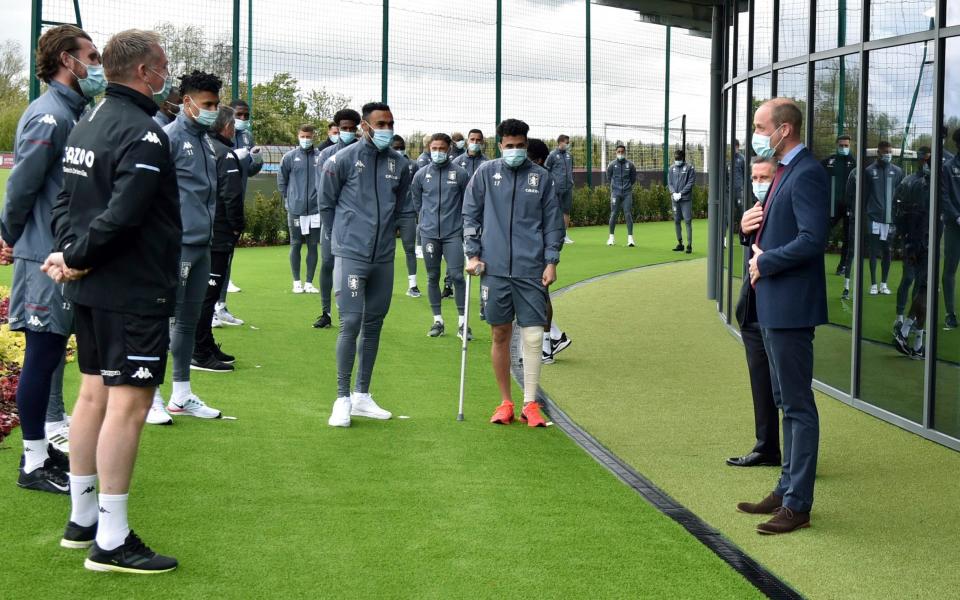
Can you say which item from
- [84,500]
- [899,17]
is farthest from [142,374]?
[899,17]

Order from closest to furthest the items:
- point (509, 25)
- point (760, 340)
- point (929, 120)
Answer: point (760, 340), point (929, 120), point (509, 25)

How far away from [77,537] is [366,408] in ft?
10.1

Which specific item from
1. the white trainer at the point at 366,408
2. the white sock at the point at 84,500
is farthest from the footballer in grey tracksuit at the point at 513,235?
the white sock at the point at 84,500

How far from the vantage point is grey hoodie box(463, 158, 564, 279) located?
738 cm

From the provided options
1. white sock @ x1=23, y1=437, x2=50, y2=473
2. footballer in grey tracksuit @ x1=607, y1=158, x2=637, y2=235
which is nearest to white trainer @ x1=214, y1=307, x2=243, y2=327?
white sock @ x1=23, y1=437, x2=50, y2=473

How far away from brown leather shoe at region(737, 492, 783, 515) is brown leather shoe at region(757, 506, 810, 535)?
0.77 feet

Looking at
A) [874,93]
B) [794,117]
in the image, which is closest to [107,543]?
[794,117]

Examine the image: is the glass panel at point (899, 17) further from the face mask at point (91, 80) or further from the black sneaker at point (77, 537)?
the black sneaker at point (77, 537)

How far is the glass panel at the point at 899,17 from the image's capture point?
7188 mm

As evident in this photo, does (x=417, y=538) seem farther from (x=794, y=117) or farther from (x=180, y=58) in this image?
(x=180, y=58)

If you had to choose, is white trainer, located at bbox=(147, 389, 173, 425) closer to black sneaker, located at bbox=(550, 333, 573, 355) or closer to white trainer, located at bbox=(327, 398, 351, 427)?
white trainer, located at bbox=(327, 398, 351, 427)

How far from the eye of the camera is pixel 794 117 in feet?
17.5

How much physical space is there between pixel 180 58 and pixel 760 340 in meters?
16.5

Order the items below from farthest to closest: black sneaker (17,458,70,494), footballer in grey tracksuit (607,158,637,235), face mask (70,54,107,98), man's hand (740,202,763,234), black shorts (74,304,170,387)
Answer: footballer in grey tracksuit (607,158,637,235), man's hand (740,202,763,234), black sneaker (17,458,70,494), face mask (70,54,107,98), black shorts (74,304,170,387)
